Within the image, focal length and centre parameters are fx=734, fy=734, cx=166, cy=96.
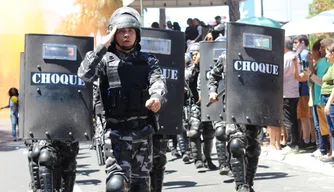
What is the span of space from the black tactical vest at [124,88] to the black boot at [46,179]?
165 centimetres

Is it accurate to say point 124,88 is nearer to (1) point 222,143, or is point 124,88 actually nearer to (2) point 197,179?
(2) point 197,179

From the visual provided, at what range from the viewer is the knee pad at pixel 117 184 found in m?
5.63

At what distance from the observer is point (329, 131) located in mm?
10867

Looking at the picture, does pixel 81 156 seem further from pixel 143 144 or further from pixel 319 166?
pixel 143 144

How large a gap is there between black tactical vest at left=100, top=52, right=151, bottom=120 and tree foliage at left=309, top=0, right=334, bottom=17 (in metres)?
35.8

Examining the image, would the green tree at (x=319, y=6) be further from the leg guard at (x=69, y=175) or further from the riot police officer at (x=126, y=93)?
the riot police officer at (x=126, y=93)

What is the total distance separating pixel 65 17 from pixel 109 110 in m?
37.9

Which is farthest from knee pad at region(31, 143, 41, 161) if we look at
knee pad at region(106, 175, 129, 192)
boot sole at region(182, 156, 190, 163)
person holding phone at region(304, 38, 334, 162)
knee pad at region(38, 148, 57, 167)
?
boot sole at region(182, 156, 190, 163)

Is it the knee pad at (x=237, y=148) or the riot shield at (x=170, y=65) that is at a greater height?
the riot shield at (x=170, y=65)

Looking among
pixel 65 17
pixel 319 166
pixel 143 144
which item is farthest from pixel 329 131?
pixel 65 17

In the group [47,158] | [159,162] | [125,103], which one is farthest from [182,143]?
[125,103]

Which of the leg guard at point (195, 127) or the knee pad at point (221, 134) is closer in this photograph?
the knee pad at point (221, 134)

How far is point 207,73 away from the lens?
994cm

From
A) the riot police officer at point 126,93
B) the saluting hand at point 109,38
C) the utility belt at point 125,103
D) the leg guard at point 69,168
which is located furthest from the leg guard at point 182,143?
the saluting hand at point 109,38
